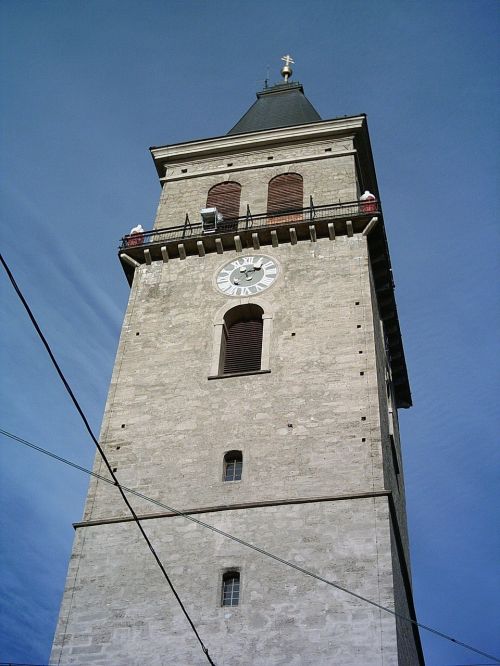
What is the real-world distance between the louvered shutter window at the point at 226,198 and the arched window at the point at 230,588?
13773 millimetres

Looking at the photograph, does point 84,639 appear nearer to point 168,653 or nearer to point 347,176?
point 168,653

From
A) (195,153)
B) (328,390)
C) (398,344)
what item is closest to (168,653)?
(328,390)

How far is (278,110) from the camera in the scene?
38812 millimetres

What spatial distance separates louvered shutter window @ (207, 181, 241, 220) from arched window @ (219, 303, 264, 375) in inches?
195

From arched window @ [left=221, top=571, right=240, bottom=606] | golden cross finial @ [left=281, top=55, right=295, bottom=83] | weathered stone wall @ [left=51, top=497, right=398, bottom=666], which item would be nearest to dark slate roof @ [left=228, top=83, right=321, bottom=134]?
golden cross finial @ [left=281, top=55, right=295, bottom=83]

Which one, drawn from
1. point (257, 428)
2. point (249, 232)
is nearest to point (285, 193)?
point (249, 232)

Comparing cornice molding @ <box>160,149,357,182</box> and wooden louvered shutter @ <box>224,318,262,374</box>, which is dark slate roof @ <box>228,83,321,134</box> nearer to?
cornice molding @ <box>160,149,357,182</box>

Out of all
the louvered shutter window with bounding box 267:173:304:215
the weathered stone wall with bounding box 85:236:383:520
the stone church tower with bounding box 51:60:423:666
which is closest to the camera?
→ the stone church tower with bounding box 51:60:423:666

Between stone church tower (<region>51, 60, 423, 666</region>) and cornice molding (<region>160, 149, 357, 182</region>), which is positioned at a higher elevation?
cornice molding (<region>160, 149, 357, 182</region>)

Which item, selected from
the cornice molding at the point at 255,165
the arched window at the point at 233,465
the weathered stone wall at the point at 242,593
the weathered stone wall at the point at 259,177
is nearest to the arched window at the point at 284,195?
the weathered stone wall at the point at 259,177

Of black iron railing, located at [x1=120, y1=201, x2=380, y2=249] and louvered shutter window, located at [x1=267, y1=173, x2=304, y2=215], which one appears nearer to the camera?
black iron railing, located at [x1=120, y1=201, x2=380, y2=249]

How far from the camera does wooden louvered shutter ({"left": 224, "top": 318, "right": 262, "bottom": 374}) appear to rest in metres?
26.5

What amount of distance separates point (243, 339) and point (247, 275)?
7.94 feet

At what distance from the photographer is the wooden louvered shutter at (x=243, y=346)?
87.0 feet
